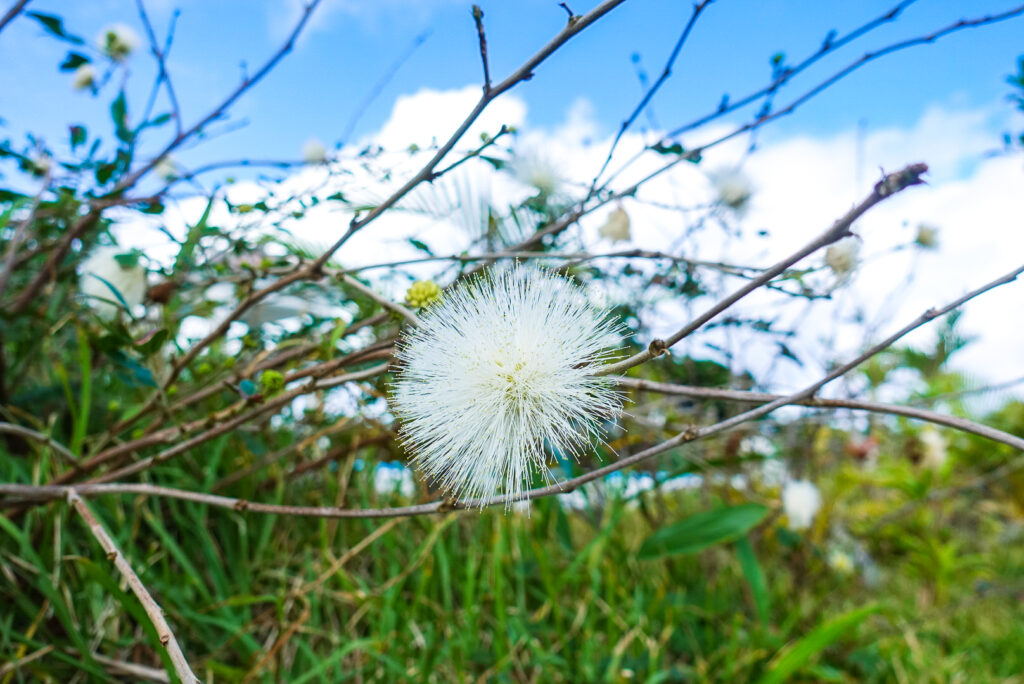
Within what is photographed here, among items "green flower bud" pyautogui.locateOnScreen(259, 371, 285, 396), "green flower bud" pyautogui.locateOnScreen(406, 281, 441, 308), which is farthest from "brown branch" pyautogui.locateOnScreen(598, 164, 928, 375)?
"green flower bud" pyautogui.locateOnScreen(259, 371, 285, 396)

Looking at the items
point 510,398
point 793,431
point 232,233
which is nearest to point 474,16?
point 510,398

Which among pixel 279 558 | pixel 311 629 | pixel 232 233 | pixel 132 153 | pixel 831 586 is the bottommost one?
pixel 831 586

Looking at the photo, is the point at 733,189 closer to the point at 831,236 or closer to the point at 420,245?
the point at 420,245

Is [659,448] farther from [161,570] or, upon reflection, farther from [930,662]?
[930,662]

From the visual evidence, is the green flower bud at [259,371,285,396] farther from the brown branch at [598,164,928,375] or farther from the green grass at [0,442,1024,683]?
the brown branch at [598,164,928,375]

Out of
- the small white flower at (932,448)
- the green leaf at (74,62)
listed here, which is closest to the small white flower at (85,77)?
the green leaf at (74,62)

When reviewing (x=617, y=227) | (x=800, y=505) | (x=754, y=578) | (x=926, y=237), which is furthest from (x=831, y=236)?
(x=800, y=505)

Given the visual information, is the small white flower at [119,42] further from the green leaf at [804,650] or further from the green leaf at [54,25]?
the green leaf at [804,650]
